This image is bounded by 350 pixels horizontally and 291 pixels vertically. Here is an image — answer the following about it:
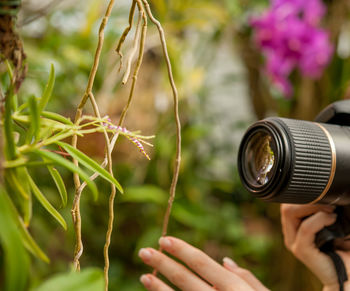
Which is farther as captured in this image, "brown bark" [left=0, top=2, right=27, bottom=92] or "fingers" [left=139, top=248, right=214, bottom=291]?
"fingers" [left=139, top=248, right=214, bottom=291]

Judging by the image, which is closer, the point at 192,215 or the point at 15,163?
the point at 15,163

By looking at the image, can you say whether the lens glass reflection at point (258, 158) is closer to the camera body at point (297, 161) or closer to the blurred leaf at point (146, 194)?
the camera body at point (297, 161)

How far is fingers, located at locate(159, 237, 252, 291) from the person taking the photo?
1.15 ft

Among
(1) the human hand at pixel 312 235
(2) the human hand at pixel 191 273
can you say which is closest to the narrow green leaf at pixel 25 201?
(2) the human hand at pixel 191 273

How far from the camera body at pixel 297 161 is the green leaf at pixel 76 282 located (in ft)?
0.71

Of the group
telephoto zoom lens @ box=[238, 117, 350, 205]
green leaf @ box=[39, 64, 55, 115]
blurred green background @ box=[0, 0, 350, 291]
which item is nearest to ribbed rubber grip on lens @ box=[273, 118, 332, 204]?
telephoto zoom lens @ box=[238, 117, 350, 205]

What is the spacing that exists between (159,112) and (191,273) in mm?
626

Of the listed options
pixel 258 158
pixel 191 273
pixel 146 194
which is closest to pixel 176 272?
pixel 191 273

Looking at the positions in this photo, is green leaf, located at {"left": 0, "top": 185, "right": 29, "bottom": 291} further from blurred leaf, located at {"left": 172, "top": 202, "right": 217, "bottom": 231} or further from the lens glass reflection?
blurred leaf, located at {"left": 172, "top": 202, "right": 217, "bottom": 231}

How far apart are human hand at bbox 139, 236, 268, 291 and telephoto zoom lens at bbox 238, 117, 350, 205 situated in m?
0.08

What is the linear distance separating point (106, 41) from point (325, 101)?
A: 0.56 metres

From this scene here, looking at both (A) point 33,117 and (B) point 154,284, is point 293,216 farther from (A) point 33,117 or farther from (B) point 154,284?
(A) point 33,117

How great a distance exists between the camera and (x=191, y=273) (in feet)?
1.21

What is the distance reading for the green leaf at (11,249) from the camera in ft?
0.51
